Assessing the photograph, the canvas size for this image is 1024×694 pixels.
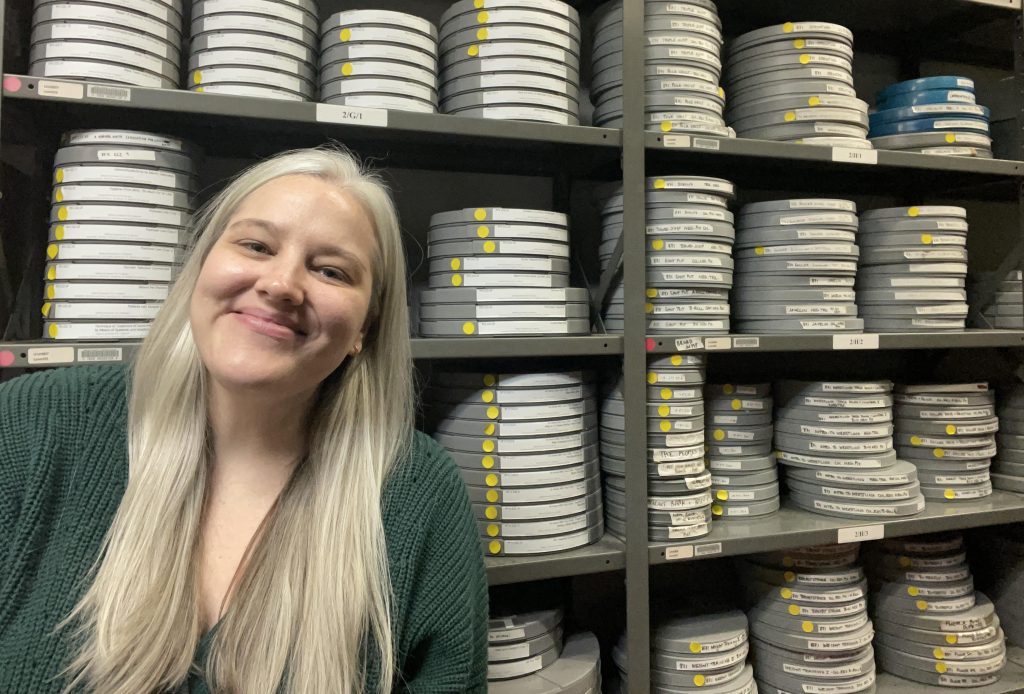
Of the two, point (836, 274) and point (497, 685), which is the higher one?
point (836, 274)

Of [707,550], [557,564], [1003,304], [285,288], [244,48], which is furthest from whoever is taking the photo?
[1003,304]

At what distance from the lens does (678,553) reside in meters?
1.55

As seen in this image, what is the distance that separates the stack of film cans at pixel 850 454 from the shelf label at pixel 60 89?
200 cm

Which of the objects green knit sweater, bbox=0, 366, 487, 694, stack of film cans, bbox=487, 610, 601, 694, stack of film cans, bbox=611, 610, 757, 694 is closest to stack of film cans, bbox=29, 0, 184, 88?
green knit sweater, bbox=0, 366, 487, 694

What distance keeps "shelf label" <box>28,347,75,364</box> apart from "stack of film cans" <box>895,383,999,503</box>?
7.67 feet

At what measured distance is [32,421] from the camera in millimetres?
956

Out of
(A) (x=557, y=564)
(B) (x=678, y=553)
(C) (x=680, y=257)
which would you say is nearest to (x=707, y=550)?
(B) (x=678, y=553)

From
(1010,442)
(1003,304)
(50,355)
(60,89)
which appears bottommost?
(1010,442)

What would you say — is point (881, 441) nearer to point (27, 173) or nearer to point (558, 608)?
point (558, 608)

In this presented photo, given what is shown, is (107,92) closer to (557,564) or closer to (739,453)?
(557,564)

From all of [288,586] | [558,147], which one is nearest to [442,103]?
[558,147]

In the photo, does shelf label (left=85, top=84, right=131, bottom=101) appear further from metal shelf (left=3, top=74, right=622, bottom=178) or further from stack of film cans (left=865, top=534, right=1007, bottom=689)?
stack of film cans (left=865, top=534, right=1007, bottom=689)

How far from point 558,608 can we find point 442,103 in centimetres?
142

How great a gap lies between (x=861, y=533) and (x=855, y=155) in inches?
43.4
